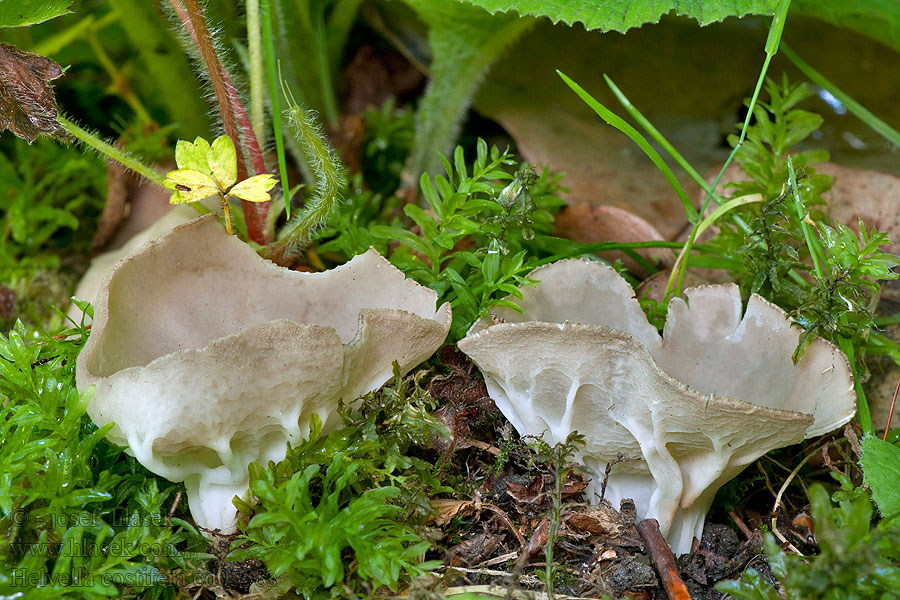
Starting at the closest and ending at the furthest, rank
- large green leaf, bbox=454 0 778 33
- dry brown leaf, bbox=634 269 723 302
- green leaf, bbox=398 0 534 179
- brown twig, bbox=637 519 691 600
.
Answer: brown twig, bbox=637 519 691 600
large green leaf, bbox=454 0 778 33
dry brown leaf, bbox=634 269 723 302
green leaf, bbox=398 0 534 179

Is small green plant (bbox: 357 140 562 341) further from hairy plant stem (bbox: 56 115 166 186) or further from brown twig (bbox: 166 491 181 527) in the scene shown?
brown twig (bbox: 166 491 181 527)

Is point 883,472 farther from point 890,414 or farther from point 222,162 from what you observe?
point 222,162

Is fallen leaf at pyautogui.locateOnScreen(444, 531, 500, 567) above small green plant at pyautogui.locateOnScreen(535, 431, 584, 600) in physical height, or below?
below

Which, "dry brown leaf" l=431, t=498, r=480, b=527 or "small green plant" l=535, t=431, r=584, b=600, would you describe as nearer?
"small green plant" l=535, t=431, r=584, b=600

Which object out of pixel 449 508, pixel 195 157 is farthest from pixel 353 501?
pixel 195 157

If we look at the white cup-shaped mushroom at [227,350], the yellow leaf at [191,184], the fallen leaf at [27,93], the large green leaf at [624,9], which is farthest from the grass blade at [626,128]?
the fallen leaf at [27,93]

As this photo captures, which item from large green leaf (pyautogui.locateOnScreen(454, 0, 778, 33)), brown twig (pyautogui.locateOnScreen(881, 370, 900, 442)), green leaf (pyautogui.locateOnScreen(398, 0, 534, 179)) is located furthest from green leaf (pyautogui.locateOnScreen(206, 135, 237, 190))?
brown twig (pyautogui.locateOnScreen(881, 370, 900, 442))
